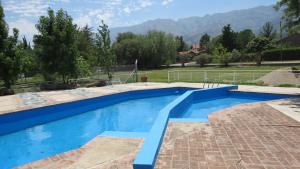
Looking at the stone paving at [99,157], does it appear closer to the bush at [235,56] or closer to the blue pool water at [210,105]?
the blue pool water at [210,105]

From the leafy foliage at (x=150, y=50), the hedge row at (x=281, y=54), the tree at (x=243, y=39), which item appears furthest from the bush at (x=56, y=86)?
the tree at (x=243, y=39)

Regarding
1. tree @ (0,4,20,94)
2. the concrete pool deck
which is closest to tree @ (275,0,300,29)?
the concrete pool deck

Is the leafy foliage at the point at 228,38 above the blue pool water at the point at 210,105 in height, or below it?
above

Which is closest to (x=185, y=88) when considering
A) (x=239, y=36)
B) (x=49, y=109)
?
(x=49, y=109)

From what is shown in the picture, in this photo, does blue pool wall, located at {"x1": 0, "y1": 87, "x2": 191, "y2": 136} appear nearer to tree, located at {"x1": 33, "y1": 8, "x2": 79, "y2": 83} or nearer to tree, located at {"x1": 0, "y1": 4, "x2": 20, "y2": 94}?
tree, located at {"x1": 33, "y1": 8, "x2": 79, "y2": 83}

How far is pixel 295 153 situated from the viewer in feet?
11.4

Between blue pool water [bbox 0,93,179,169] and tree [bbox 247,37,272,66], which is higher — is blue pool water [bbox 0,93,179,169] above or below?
below

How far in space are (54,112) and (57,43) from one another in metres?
5.95

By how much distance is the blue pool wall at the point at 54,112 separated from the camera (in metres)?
7.43

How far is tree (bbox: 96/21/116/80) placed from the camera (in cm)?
1525

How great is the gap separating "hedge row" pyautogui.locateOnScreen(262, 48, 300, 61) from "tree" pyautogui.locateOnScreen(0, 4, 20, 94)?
1286 inches

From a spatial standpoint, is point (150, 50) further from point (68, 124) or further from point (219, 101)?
point (68, 124)

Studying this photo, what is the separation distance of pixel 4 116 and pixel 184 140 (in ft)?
20.8

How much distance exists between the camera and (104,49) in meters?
15.2
